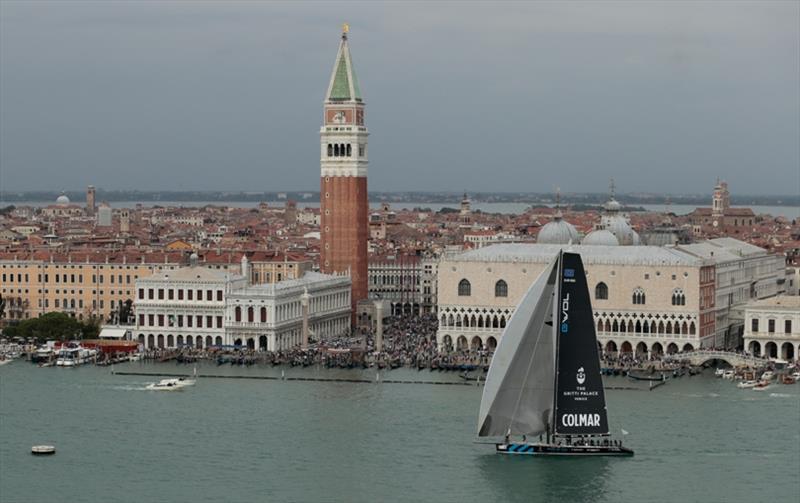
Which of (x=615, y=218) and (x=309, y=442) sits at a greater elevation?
(x=615, y=218)

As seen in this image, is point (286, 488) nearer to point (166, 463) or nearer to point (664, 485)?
point (166, 463)

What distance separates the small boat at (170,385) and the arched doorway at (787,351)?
32.2 ft

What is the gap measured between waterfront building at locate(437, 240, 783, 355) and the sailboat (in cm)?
979

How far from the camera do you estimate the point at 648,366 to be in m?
31.0

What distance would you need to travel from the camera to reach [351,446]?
23891 mm

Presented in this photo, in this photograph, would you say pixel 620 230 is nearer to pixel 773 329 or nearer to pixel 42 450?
pixel 773 329

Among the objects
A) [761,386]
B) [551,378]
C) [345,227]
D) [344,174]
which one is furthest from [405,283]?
[551,378]

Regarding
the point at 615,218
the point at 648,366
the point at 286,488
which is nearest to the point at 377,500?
the point at 286,488

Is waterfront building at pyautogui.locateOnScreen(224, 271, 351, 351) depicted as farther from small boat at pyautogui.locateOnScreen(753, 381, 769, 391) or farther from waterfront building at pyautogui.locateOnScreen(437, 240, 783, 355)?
small boat at pyautogui.locateOnScreen(753, 381, 769, 391)

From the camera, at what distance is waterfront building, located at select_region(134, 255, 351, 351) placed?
Answer: 33812 millimetres

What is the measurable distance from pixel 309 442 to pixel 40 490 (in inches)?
157

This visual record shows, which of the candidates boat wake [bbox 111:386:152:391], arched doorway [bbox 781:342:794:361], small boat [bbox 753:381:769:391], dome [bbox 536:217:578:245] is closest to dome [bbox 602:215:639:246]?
dome [bbox 536:217:578:245]

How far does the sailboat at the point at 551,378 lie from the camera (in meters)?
22.4

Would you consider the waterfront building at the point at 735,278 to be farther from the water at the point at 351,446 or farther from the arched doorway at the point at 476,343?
the water at the point at 351,446
